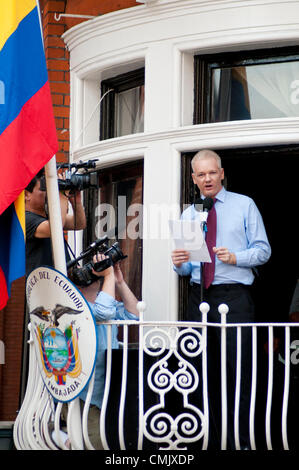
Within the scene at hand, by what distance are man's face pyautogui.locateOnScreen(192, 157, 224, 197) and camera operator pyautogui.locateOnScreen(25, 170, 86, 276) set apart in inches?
31.6

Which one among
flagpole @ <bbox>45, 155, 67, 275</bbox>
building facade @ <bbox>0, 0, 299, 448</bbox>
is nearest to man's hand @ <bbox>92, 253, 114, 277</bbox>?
flagpole @ <bbox>45, 155, 67, 275</bbox>

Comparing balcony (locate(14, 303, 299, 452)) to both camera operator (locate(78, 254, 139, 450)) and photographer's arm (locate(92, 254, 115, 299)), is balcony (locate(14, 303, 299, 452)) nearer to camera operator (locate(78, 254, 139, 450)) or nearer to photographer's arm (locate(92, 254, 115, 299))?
camera operator (locate(78, 254, 139, 450))

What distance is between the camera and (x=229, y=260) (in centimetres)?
635

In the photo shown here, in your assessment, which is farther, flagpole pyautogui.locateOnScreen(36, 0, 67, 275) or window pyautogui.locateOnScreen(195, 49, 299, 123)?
window pyautogui.locateOnScreen(195, 49, 299, 123)

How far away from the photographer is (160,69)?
7141 millimetres

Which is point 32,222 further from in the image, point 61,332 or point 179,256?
point 179,256

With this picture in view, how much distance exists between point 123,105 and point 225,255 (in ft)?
6.25

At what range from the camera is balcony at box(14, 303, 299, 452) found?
19.1 feet

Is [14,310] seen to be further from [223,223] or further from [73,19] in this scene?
[223,223]

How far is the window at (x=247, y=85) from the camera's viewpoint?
6.93m

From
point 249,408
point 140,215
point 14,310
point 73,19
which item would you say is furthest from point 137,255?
point 14,310

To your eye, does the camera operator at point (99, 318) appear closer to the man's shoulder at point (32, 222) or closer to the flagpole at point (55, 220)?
the flagpole at point (55, 220)

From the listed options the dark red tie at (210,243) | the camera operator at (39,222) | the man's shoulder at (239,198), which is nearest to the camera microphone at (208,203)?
the dark red tie at (210,243)
